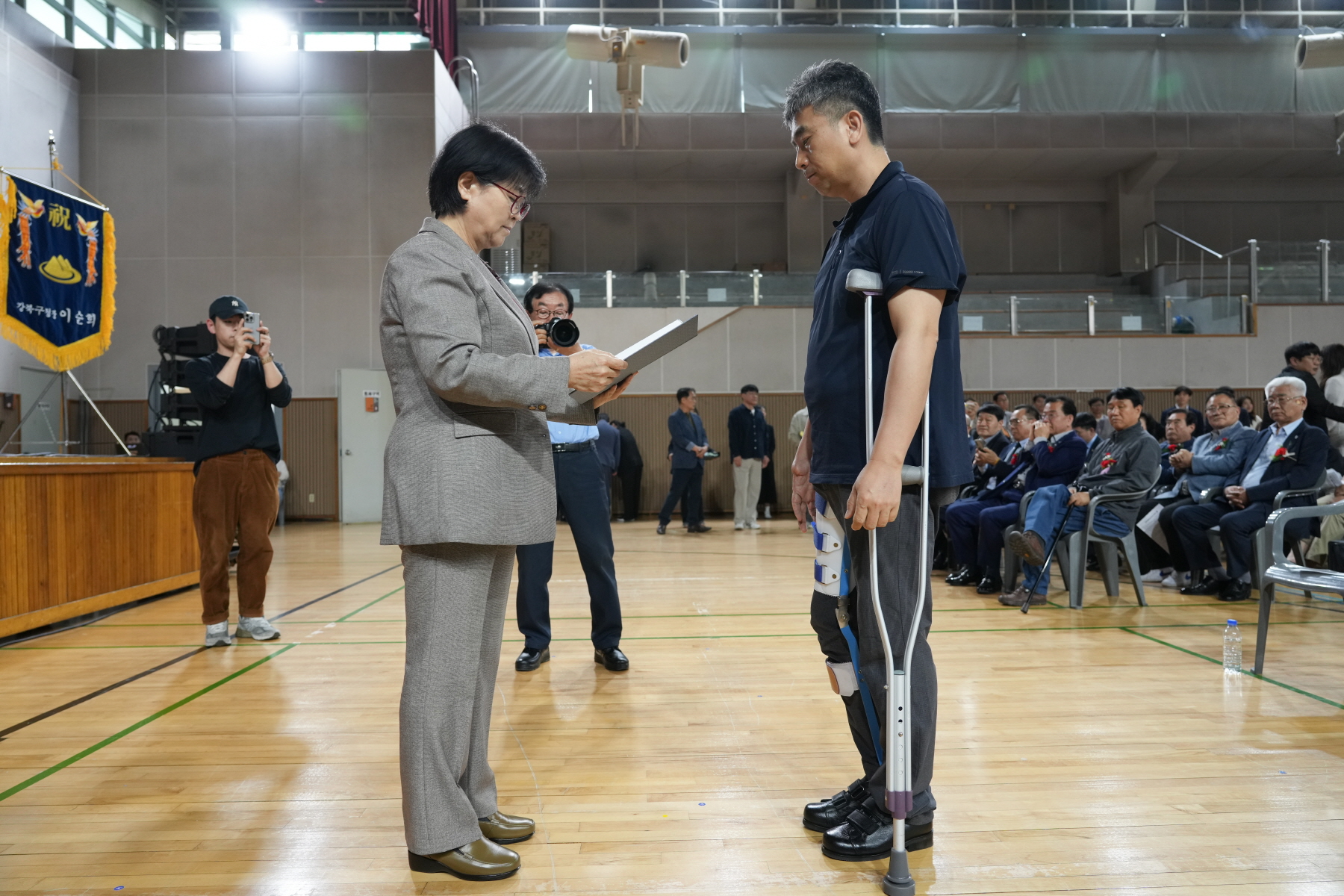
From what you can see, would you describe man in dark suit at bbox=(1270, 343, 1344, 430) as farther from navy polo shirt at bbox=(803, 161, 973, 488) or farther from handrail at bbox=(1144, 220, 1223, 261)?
handrail at bbox=(1144, 220, 1223, 261)

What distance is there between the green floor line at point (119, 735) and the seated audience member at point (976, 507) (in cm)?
403

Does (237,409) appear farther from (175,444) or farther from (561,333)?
(175,444)

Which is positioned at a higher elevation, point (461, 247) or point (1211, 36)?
point (1211, 36)

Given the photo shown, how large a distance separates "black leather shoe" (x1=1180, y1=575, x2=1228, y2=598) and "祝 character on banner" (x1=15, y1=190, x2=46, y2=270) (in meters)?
9.44

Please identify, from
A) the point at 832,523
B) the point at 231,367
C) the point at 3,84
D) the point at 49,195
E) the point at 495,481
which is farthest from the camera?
the point at 3,84

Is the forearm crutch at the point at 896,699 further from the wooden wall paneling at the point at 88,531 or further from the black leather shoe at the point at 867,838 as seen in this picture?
the wooden wall paneling at the point at 88,531

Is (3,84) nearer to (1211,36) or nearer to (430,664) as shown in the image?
(430,664)

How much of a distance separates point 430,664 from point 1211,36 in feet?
56.6

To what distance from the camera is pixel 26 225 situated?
8.34m

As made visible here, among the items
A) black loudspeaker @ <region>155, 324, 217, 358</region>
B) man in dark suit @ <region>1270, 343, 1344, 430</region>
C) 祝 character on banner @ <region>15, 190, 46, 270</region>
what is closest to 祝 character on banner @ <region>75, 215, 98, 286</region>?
祝 character on banner @ <region>15, 190, 46, 270</region>

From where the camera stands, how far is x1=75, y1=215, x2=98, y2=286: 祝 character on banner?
29.3 ft

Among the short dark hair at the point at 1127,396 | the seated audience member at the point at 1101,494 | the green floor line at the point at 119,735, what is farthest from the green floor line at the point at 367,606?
the short dark hair at the point at 1127,396

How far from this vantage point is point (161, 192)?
11820mm

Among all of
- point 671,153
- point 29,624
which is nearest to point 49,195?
point 29,624
